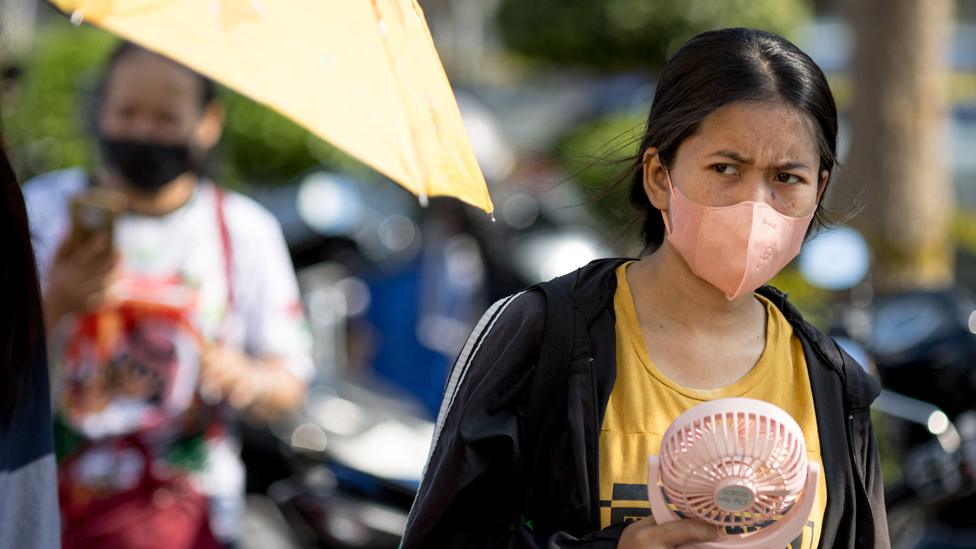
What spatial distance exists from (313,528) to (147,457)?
1466 mm

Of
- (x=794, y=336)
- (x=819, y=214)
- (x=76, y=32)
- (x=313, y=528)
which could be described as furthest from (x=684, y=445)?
(x=76, y=32)

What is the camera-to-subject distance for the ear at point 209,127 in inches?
145

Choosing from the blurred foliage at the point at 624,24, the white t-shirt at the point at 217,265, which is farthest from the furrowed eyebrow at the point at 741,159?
the blurred foliage at the point at 624,24

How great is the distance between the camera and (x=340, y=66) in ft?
8.10

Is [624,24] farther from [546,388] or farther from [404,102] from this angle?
[546,388]

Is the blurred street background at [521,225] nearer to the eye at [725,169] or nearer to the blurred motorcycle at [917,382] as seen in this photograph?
the blurred motorcycle at [917,382]

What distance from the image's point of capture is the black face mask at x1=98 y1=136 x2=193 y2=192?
3566 mm

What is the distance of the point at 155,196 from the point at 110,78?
0.33 metres

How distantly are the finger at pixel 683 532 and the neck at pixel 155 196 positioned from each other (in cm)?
203

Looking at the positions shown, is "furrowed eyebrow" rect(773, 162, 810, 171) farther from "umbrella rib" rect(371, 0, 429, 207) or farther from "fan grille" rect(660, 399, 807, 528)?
"umbrella rib" rect(371, 0, 429, 207)

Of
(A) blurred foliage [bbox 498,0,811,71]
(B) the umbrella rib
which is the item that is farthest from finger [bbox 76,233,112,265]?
(A) blurred foliage [bbox 498,0,811,71]

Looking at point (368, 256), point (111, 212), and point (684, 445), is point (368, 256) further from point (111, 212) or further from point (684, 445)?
point (684, 445)

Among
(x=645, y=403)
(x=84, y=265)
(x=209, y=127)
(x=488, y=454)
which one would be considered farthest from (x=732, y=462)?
(x=209, y=127)

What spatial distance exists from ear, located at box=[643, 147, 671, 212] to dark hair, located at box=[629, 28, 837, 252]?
1 cm
